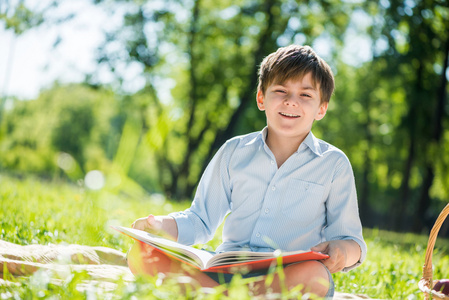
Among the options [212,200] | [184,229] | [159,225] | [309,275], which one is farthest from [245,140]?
[309,275]

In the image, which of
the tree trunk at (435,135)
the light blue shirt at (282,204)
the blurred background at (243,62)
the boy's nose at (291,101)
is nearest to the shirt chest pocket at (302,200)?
the light blue shirt at (282,204)

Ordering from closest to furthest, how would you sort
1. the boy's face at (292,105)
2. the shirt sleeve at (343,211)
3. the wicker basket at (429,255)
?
the wicker basket at (429,255) < the shirt sleeve at (343,211) < the boy's face at (292,105)

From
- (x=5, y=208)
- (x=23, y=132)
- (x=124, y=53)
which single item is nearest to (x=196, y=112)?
(x=124, y=53)

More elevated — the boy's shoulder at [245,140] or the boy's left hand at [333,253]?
the boy's shoulder at [245,140]

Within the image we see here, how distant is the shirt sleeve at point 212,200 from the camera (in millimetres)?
2686

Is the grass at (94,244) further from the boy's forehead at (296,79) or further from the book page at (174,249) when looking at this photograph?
the boy's forehead at (296,79)

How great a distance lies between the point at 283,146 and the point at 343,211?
0.50 m

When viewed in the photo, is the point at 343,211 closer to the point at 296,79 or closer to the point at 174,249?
the point at 296,79

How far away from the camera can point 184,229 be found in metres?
2.57

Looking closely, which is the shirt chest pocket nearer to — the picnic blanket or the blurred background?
the picnic blanket

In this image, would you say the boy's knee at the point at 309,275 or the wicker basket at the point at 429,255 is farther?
the wicker basket at the point at 429,255

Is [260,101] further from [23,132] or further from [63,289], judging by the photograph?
[23,132]

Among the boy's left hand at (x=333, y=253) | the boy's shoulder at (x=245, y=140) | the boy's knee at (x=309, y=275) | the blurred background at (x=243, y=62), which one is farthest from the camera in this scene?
the blurred background at (x=243, y=62)

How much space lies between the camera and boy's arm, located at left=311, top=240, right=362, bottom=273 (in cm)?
222
